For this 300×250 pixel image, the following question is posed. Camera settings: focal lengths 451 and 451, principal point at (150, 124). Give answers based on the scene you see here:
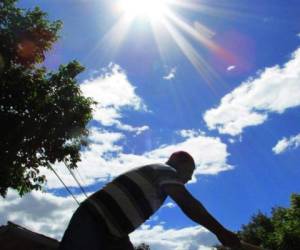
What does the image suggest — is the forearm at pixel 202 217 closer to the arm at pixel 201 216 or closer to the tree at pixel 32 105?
the arm at pixel 201 216

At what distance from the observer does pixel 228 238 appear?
286 centimetres

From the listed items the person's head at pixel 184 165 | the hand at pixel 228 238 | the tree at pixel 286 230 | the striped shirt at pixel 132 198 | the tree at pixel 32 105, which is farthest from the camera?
the tree at pixel 286 230

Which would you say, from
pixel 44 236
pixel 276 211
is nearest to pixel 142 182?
pixel 44 236

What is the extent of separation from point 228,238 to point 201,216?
218 mm

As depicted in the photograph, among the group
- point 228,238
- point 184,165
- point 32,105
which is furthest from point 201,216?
point 32,105

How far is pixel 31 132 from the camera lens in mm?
13938

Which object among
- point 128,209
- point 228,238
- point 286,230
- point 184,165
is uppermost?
point 286,230

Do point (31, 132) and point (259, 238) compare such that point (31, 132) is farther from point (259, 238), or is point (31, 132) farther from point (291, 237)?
point (259, 238)

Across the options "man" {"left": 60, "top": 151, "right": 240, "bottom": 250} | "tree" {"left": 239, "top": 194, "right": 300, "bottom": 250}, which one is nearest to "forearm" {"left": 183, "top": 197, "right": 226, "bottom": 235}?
"man" {"left": 60, "top": 151, "right": 240, "bottom": 250}

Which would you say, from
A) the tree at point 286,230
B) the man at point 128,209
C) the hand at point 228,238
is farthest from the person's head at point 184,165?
the tree at point 286,230

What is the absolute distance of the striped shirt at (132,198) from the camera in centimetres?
297

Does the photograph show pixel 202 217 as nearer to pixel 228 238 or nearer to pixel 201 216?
pixel 201 216

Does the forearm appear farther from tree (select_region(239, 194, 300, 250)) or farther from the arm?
tree (select_region(239, 194, 300, 250))

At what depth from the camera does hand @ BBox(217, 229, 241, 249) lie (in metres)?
2.85
